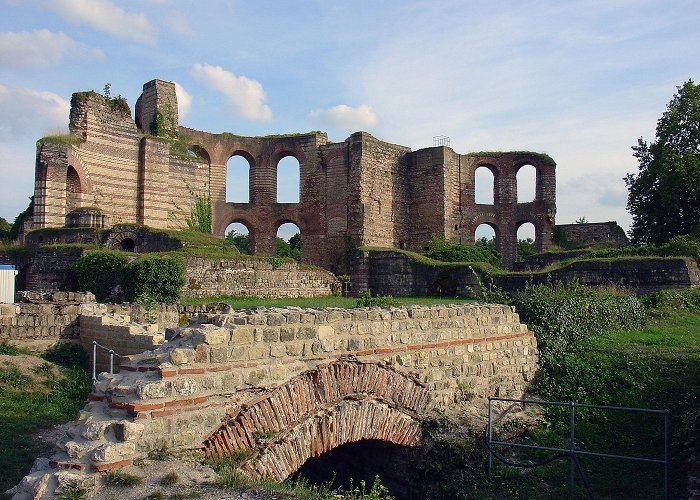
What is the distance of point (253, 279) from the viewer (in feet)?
70.1

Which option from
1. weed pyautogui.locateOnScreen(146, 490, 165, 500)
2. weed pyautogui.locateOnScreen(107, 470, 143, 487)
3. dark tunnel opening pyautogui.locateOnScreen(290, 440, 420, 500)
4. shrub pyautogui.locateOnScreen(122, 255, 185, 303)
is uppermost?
shrub pyautogui.locateOnScreen(122, 255, 185, 303)

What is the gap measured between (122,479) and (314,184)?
28108mm

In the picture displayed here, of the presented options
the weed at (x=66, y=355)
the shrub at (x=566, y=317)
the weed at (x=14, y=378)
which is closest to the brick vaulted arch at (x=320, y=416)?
the shrub at (x=566, y=317)

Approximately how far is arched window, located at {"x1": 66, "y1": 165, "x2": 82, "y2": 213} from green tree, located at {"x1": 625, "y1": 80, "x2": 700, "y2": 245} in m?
24.8

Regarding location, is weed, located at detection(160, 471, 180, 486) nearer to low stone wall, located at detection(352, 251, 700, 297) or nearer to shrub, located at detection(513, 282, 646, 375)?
shrub, located at detection(513, 282, 646, 375)

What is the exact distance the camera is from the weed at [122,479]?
4.75 metres

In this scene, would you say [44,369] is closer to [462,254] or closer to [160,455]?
[160,455]

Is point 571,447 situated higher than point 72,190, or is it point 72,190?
point 72,190

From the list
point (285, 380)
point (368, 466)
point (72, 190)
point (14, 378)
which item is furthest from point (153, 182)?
point (285, 380)

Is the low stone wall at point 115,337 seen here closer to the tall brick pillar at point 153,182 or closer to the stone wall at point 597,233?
the tall brick pillar at point 153,182

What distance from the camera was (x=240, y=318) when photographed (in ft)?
21.2

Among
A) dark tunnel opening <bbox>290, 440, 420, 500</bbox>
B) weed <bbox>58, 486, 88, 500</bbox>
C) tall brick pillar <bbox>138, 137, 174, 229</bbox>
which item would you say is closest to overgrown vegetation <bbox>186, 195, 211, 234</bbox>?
tall brick pillar <bbox>138, 137, 174, 229</bbox>

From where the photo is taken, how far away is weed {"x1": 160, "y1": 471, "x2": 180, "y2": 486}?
4.83 metres

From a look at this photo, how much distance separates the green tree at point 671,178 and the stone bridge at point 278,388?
68.1 ft
